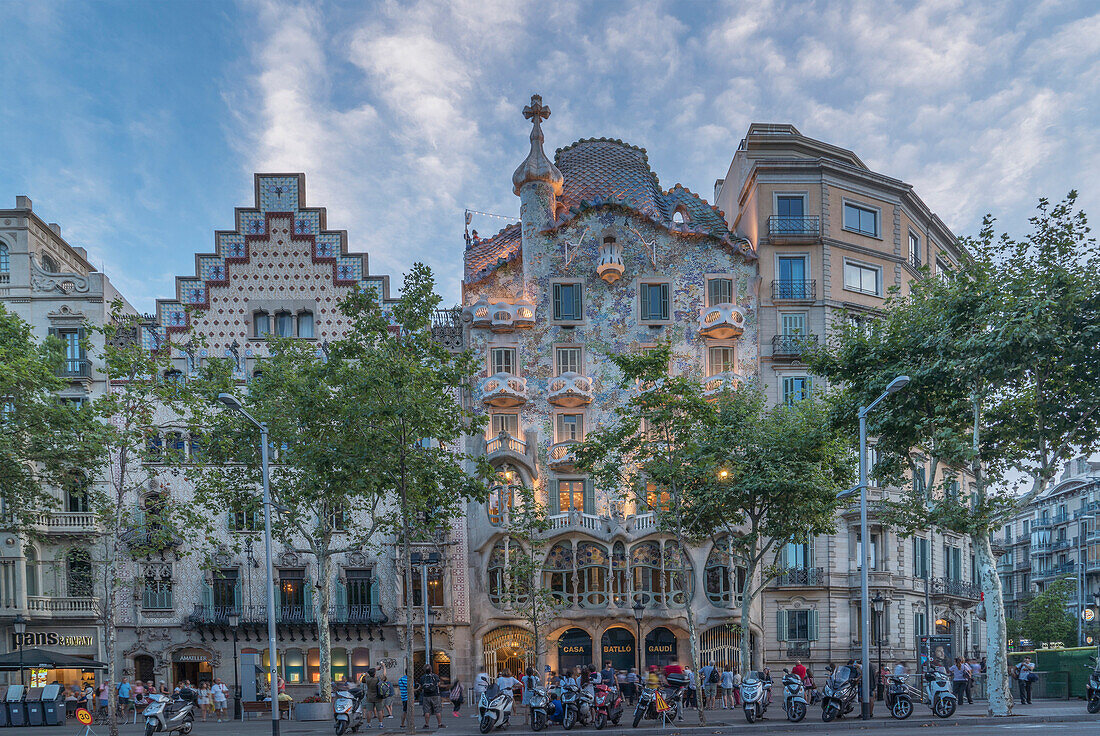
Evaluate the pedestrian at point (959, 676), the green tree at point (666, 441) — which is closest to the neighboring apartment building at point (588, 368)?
the green tree at point (666, 441)

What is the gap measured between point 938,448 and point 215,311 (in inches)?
1275

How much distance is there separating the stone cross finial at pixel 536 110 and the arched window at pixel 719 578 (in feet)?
76.1

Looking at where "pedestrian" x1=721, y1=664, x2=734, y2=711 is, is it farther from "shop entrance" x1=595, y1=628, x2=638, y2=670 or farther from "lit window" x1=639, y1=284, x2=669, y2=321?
"lit window" x1=639, y1=284, x2=669, y2=321

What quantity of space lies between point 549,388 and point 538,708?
1968 centimetres

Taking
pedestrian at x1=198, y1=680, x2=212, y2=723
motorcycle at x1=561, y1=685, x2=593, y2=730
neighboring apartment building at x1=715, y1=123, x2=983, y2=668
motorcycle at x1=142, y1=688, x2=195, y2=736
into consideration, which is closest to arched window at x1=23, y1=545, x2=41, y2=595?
pedestrian at x1=198, y1=680, x2=212, y2=723

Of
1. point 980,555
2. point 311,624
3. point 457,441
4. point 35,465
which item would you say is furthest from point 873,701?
point 35,465

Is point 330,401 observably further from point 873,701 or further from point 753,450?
point 873,701

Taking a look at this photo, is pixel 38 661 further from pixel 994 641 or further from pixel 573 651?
pixel 994 641

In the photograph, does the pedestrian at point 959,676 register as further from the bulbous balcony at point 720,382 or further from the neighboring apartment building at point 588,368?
the bulbous balcony at point 720,382

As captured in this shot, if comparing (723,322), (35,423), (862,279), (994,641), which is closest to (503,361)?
(723,322)

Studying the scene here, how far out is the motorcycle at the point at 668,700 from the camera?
23484 mm

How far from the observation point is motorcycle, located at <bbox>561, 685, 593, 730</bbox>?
23.3m

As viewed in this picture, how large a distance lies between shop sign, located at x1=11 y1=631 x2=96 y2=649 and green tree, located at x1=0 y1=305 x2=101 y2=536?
32.6 feet

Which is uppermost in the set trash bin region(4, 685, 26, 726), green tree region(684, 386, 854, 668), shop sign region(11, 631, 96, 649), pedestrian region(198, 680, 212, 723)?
green tree region(684, 386, 854, 668)
